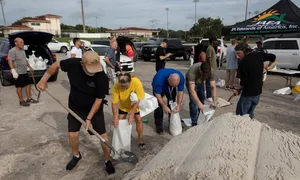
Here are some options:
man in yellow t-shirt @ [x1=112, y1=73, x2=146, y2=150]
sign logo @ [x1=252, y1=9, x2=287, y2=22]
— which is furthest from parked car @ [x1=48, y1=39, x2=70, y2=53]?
man in yellow t-shirt @ [x1=112, y1=73, x2=146, y2=150]

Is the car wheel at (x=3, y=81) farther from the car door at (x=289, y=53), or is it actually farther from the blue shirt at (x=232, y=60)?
the car door at (x=289, y=53)

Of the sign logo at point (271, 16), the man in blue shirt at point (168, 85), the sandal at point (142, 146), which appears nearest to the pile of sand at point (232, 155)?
the man in blue shirt at point (168, 85)

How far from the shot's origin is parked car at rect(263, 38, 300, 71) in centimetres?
1038

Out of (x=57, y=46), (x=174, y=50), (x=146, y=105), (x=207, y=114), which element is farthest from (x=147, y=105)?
(x=57, y=46)

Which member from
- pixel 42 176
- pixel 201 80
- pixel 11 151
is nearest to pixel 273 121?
pixel 201 80

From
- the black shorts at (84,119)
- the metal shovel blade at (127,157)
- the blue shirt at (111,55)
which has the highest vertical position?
the blue shirt at (111,55)

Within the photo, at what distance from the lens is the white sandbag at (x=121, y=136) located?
3375 mm

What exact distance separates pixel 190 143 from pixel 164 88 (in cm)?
219

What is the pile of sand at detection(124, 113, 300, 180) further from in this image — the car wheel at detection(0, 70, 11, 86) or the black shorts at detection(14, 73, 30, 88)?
the car wheel at detection(0, 70, 11, 86)

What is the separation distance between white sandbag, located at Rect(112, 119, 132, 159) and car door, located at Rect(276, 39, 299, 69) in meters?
9.63

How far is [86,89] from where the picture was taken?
296 cm

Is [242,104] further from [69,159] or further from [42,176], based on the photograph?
[42,176]

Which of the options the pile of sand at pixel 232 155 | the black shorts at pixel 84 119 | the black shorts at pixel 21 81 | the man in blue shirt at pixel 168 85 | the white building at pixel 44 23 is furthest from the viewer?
the white building at pixel 44 23

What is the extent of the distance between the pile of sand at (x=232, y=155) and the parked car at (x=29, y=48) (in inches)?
286
